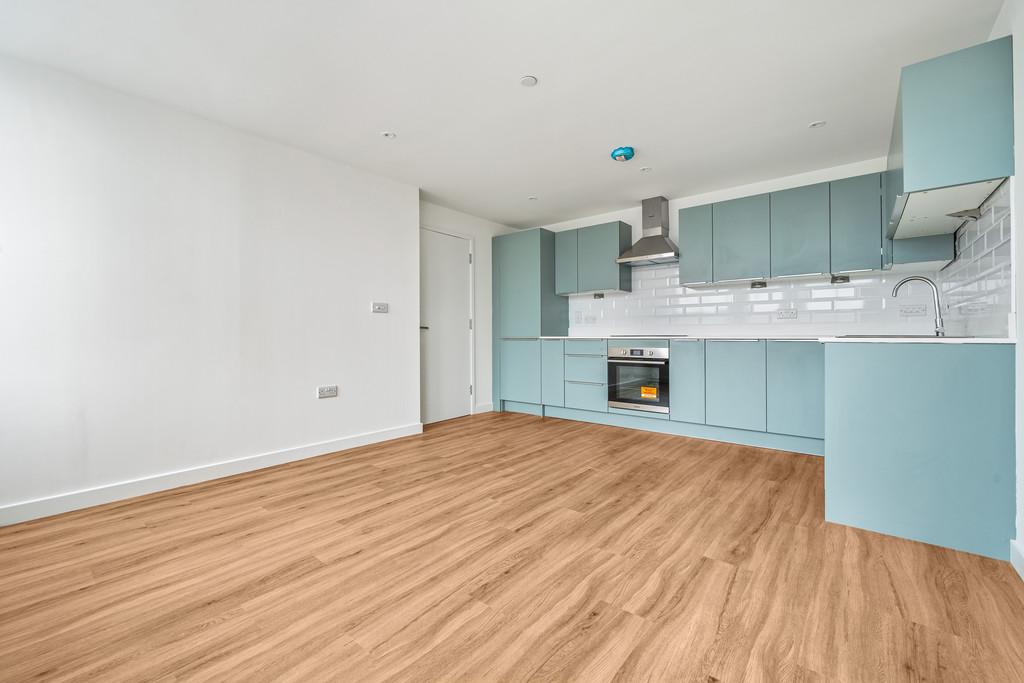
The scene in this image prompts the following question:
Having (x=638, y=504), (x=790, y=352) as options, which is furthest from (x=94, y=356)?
(x=790, y=352)

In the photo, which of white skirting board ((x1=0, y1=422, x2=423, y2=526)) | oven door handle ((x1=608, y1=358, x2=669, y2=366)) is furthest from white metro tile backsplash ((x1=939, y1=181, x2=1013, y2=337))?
white skirting board ((x1=0, y1=422, x2=423, y2=526))

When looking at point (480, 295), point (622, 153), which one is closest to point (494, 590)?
point (622, 153)

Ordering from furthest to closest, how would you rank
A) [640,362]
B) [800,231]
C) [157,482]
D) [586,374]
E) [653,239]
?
[586,374], [653,239], [640,362], [800,231], [157,482]

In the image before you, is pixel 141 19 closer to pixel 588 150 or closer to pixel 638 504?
pixel 588 150

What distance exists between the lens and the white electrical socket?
3.38 m

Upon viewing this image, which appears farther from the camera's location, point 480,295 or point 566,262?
point 480,295

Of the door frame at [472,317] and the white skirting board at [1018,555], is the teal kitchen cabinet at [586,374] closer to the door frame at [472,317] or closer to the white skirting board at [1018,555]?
the door frame at [472,317]

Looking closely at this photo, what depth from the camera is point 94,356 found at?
247 cm

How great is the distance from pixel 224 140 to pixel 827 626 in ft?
13.3

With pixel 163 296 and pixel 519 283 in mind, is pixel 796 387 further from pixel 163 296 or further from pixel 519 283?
pixel 163 296

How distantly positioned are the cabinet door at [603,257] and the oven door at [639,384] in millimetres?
891

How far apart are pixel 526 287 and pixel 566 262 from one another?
1.81 ft

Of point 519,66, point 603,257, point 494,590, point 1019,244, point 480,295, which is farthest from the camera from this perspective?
point 480,295

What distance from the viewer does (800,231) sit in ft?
11.9
